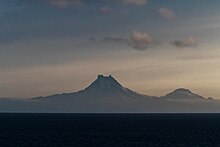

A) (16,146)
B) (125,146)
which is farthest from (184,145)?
(16,146)

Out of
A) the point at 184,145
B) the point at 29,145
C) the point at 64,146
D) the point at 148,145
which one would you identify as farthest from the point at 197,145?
the point at 29,145

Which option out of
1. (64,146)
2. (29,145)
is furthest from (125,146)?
(29,145)

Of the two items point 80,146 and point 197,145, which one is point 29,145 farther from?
point 197,145

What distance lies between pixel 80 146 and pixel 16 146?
1314cm

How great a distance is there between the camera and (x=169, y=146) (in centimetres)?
9825

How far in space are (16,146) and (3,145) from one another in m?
4.04

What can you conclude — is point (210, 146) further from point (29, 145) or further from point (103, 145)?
point (29, 145)

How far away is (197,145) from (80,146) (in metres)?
25.1

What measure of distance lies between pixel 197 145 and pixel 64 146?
2847 cm

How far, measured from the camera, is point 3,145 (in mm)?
98312

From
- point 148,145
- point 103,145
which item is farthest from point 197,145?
point 103,145

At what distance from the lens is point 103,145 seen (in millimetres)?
98688

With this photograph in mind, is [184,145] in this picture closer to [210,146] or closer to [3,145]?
[210,146]

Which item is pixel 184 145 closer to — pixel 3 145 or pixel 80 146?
pixel 80 146
